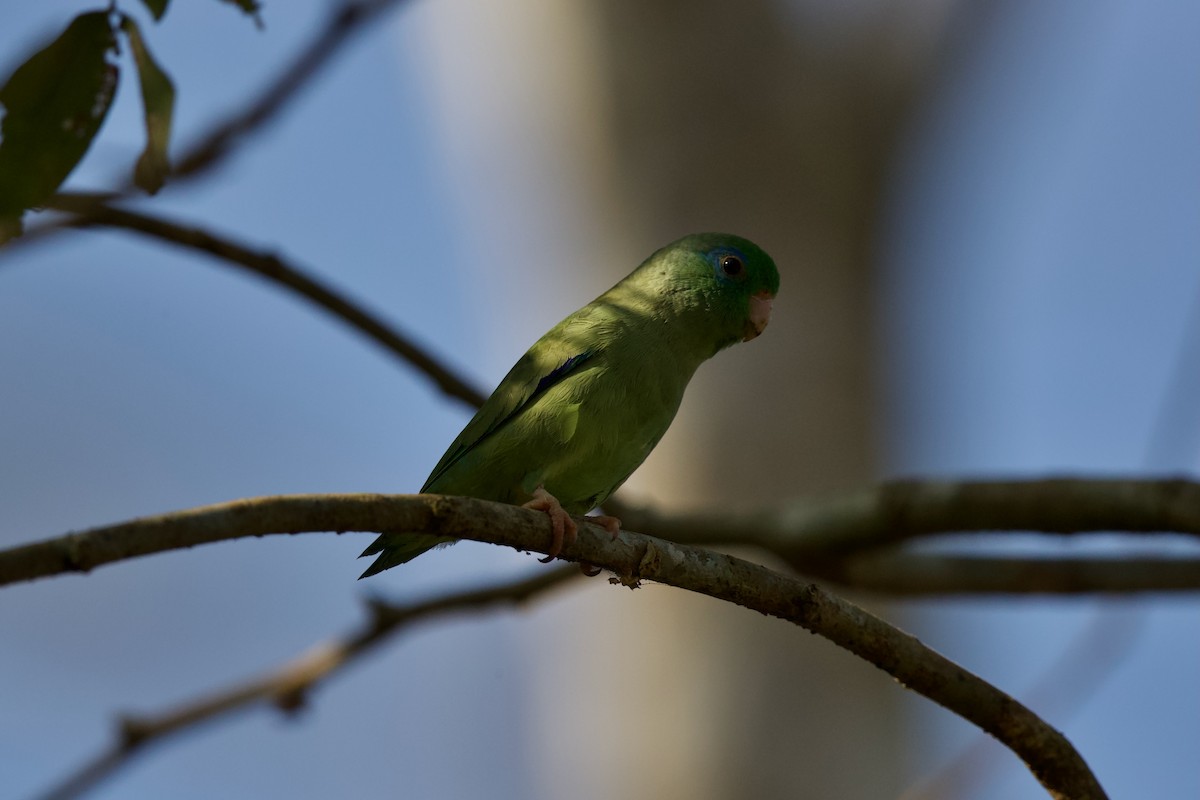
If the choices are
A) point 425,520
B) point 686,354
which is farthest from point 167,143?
point 686,354

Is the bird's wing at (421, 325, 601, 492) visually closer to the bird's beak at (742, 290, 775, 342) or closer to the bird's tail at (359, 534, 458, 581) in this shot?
the bird's tail at (359, 534, 458, 581)

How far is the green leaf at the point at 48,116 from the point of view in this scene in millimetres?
2506

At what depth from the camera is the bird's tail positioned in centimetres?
360

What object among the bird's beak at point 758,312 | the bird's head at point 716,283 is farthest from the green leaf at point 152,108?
the bird's beak at point 758,312

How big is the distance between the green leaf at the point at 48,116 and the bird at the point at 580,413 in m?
1.41

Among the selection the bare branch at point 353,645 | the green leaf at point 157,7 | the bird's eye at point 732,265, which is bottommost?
the bare branch at point 353,645

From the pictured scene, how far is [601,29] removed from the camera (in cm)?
830

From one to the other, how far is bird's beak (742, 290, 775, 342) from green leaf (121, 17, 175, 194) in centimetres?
232

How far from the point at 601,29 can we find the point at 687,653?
421 cm

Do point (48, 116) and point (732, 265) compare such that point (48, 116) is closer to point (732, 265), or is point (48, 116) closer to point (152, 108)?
point (152, 108)

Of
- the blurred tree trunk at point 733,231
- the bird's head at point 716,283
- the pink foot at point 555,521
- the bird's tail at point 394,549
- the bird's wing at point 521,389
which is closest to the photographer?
the pink foot at point 555,521

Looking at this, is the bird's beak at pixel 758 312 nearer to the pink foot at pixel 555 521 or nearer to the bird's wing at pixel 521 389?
the bird's wing at pixel 521 389

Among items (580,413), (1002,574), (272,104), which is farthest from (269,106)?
(1002,574)

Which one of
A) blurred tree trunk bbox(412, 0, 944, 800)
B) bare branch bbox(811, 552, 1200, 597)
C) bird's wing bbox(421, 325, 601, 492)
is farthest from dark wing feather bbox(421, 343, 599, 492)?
blurred tree trunk bbox(412, 0, 944, 800)
